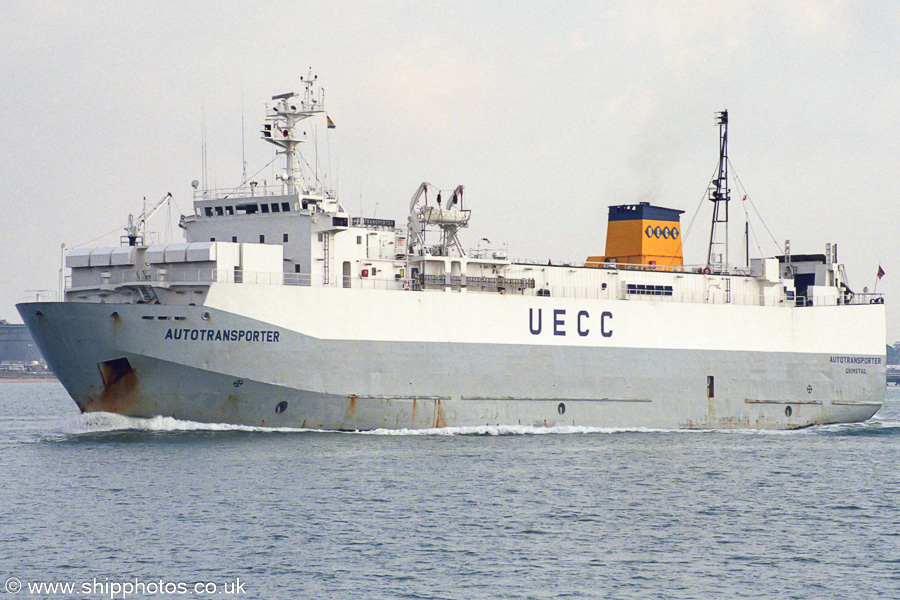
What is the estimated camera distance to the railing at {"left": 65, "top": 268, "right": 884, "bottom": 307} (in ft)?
97.2

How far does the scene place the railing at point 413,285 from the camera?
29.6 metres

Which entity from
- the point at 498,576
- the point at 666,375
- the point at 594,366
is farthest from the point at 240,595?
the point at 666,375

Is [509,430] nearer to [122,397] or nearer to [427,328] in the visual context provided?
[427,328]

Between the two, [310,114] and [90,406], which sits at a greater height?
[310,114]

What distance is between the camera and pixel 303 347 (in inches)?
1174

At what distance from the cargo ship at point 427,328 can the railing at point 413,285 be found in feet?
0.23

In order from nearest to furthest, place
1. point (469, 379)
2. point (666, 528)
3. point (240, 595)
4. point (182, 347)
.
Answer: point (240, 595) → point (666, 528) → point (182, 347) → point (469, 379)

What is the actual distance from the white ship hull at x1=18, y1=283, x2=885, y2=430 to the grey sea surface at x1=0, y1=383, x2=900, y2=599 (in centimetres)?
107

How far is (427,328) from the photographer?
1257 inches

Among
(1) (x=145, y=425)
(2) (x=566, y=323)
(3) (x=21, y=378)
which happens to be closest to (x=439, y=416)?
(2) (x=566, y=323)

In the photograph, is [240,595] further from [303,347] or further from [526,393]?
[526,393]

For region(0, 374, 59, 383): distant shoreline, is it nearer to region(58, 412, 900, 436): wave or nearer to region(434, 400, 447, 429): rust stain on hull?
region(58, 412, 900, 436): wave

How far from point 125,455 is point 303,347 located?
587cm

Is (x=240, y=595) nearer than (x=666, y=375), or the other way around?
(x=240, y=595)
